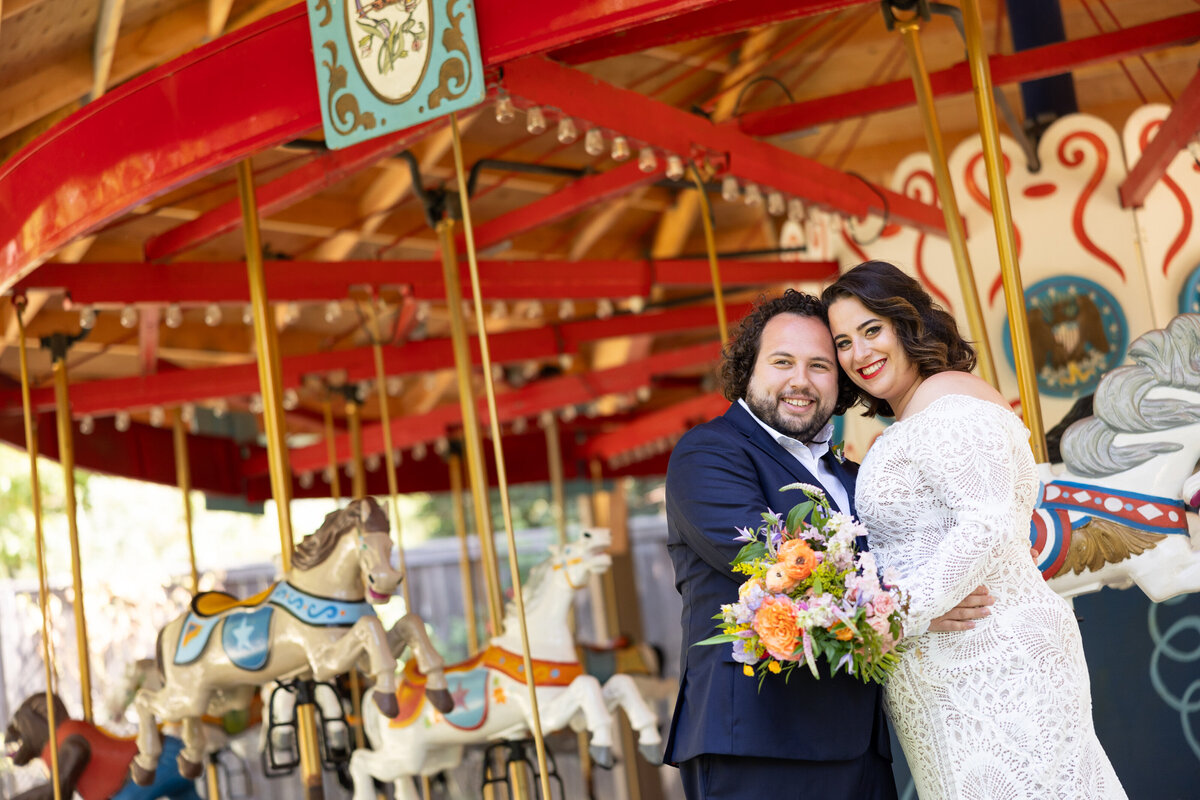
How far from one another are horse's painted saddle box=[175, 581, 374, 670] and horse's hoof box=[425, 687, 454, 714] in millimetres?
328

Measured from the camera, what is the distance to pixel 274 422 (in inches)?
167

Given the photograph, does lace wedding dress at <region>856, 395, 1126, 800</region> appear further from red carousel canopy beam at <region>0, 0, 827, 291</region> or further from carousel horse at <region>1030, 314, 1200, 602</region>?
red carousel canopy beam at <region>0, 0, 827, 291</region>

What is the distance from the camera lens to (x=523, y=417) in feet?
26.7

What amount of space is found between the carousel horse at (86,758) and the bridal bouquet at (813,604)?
128 inches

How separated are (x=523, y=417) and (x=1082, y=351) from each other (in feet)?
12.3

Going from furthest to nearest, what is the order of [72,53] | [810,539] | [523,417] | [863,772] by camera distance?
[523,417], [72,53], [863,772], [810,539]

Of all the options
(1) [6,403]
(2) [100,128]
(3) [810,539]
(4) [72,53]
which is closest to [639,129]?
(2) [100,128]

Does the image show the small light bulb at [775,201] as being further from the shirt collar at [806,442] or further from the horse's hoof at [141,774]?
the horse's hoof at [141,774]

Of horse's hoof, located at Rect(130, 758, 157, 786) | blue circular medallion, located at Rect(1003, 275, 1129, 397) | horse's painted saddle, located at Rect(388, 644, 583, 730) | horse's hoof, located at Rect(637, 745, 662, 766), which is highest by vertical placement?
blue circular medallion, located at Rect(1003, 275, 1129, 397)

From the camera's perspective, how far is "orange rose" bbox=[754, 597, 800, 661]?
6.46ft

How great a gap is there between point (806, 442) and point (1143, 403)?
124 cm

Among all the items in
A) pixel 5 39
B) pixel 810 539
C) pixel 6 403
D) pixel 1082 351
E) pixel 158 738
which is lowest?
pixel 158 738

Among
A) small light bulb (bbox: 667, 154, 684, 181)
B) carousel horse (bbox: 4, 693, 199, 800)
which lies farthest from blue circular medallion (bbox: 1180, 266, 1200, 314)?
carousel horse (bbox: 4, 693, 199, 800)

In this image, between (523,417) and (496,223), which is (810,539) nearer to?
(496,223)
